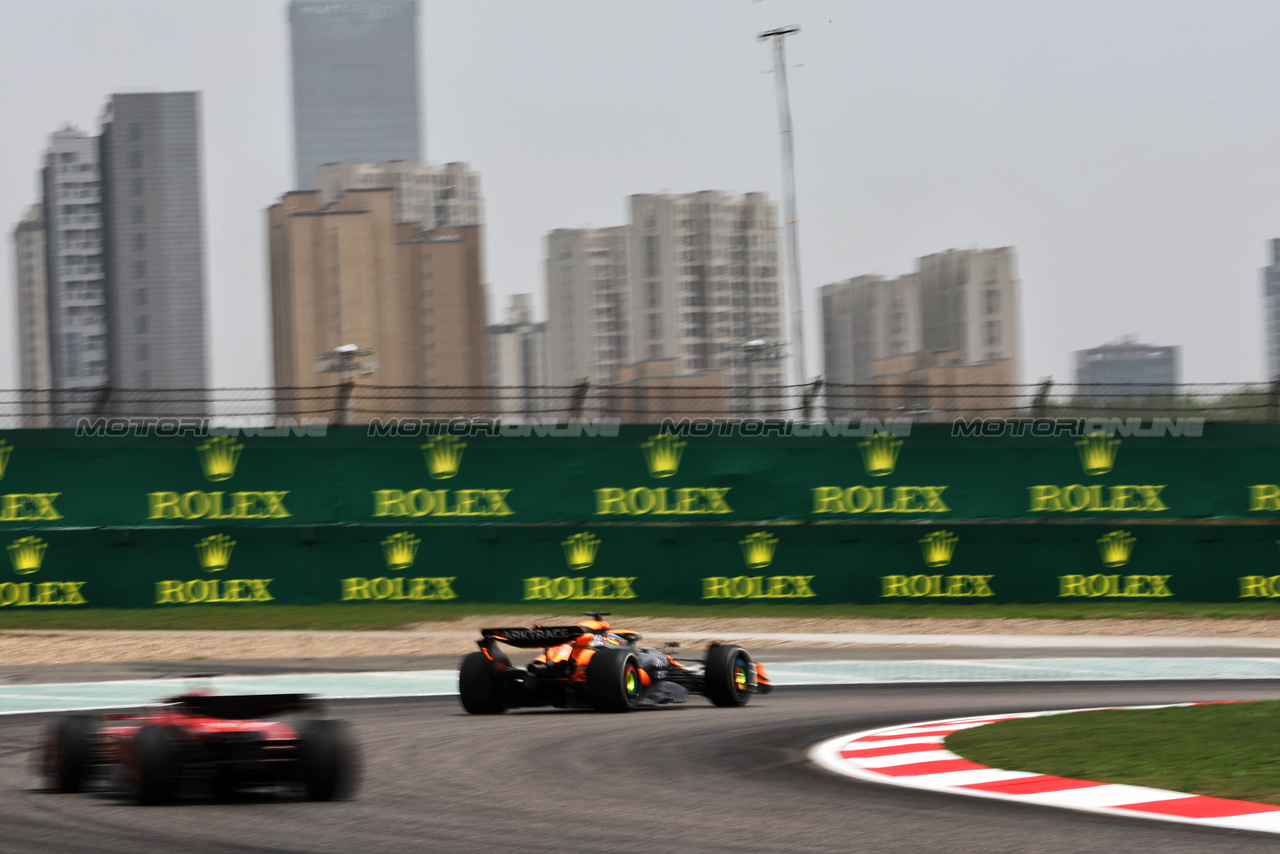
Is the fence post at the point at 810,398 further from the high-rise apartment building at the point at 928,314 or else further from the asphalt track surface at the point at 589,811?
the high-rise apartment building at the point at 928,314

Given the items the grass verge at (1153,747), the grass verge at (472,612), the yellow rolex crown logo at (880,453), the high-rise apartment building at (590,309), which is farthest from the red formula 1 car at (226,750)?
the high-rise apartment building at (590,309)

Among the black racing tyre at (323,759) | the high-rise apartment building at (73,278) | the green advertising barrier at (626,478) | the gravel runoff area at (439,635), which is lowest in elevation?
the gravel runoff area at (439,635)

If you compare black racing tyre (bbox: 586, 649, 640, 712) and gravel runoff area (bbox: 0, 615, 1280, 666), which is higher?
black racing tyre (bbox: 586, 649, 640, 712)

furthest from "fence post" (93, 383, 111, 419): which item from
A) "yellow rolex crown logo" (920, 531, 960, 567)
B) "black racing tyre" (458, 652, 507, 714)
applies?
"yellow rolex crown logo" (920, 531, 960, 567)

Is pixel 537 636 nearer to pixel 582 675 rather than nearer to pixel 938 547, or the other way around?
pixel 582 675

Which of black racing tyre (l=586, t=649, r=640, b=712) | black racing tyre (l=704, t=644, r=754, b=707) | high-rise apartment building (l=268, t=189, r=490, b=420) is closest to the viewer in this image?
black racing tyre (l=586, t=649, r=640, b=712)

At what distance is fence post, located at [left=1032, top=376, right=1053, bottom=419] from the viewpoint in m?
23.2

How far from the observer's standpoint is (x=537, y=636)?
12711 millimetres

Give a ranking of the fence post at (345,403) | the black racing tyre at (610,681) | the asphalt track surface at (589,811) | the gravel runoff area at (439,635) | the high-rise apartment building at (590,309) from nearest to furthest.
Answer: the asphalt track surface at (589,811)
the black racing tyre at (610,681)
the gravel runoff area at (439,635)
the fence post at (345,403)
the high-rise apartment building at (590,309)

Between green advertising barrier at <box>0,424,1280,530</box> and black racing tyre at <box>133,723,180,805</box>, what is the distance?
15381mm

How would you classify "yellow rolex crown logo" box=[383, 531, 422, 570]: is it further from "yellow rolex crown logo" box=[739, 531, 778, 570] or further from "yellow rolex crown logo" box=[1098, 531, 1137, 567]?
"yellow rolex crown logo" box=[1098, 531, 1137, 567]

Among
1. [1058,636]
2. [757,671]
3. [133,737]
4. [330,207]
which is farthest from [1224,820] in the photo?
[330,207]

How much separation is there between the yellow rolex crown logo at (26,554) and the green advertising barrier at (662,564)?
0.28ft

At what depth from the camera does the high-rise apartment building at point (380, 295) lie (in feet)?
481
